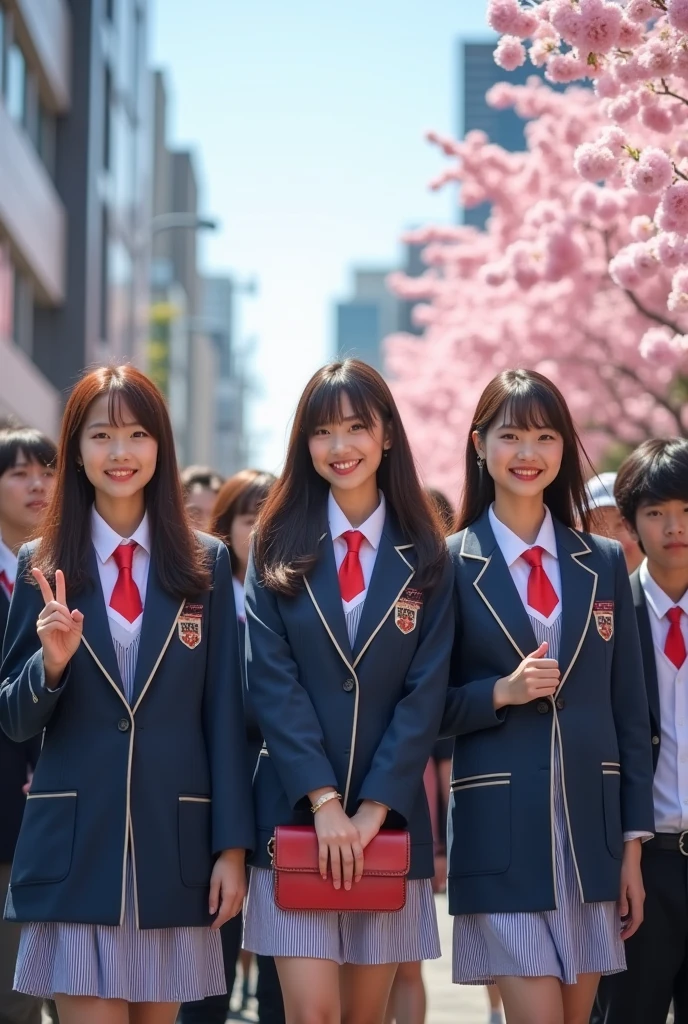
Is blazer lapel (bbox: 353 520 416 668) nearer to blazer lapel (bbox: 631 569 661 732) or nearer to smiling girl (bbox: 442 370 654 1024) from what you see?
smiling girl (bbox: 442 370 654 1024)

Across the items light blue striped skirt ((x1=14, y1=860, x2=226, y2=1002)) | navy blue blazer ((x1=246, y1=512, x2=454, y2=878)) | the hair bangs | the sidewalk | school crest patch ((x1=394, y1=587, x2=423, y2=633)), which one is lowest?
the sidewalk

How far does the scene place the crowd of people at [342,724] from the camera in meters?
4.12

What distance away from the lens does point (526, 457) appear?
453cm

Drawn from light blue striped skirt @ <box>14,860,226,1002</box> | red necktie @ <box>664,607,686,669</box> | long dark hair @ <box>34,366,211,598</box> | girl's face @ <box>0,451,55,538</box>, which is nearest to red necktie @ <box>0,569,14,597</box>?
girl's face @ <box>0,451,55,538</box>

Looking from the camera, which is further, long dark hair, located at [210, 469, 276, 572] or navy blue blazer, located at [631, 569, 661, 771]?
long dark hair, located at [210, 469, 276, 572]

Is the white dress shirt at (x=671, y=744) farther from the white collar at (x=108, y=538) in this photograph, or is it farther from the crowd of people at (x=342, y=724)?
the white collar at (x=108, y=538)

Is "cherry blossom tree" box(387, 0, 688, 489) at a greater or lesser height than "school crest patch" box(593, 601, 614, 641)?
greater

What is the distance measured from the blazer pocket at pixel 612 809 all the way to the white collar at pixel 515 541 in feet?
2.09

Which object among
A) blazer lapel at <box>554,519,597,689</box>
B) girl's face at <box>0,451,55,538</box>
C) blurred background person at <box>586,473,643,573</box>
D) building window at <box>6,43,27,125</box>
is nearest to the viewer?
blazer lapel at <box>554,519,597,689</box>

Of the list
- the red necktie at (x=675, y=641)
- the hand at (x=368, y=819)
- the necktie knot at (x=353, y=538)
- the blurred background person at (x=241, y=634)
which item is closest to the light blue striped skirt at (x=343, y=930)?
the hand at (x=368, y=819)

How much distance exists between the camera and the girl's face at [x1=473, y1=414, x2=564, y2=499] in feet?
14.9

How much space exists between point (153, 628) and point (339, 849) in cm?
77

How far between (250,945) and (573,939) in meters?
0.87

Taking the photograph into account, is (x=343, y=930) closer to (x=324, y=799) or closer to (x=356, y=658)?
(x=324, y=799)
